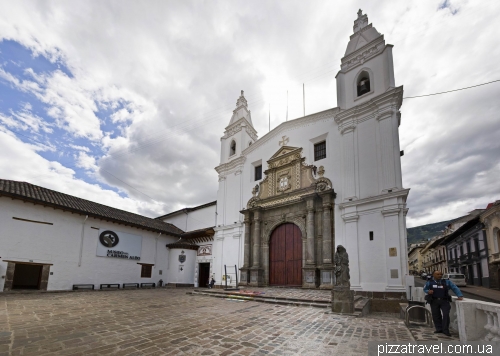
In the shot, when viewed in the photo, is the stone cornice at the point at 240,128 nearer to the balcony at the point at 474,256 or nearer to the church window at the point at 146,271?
the church window at the point at 146,271

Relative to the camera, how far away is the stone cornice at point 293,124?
16945 millimetres

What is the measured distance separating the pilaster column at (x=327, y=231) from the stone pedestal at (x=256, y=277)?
4.63m

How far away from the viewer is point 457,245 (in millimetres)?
35688

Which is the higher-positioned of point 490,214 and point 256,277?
point 490,214

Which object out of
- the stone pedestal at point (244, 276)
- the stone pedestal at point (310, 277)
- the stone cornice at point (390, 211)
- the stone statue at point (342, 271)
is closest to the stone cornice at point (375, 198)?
the stone cornice at point (390, 211)

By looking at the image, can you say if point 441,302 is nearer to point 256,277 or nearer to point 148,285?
point 256,277

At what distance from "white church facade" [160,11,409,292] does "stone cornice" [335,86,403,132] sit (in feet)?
0.16

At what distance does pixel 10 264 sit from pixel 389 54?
76.6 ft

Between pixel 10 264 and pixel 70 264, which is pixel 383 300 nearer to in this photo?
pixel 70 264

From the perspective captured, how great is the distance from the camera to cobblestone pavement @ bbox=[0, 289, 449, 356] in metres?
4.69

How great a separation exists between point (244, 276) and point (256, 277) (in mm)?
968

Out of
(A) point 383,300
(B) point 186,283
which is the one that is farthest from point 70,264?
(A) point 383,300

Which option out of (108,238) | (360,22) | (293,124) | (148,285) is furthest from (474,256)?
(108,238)

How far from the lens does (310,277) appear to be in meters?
14.4
